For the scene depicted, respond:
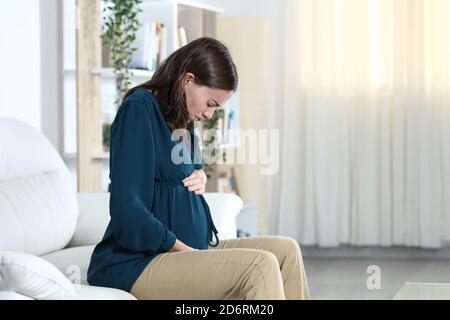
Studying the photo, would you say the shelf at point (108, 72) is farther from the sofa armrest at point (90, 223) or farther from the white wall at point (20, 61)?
the sofa armrest at point (90, 223)

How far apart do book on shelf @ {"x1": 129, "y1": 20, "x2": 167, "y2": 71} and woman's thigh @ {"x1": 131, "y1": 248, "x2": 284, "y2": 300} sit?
2103mm

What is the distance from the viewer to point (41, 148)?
2.57 meters

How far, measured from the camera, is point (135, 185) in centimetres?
185

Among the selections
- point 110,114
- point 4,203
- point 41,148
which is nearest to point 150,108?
point 4,203

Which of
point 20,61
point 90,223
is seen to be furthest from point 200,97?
point 20,61

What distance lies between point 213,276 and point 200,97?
1.58ft

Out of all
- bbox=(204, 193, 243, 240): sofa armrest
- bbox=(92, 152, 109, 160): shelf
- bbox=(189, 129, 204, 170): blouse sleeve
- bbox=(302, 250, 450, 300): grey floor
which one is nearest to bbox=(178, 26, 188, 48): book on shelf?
bbox=(92, 152, 109, 160): shelf

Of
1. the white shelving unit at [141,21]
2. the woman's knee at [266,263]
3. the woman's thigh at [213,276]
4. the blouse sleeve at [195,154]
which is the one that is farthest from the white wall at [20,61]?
the woman's knee at [266,263]

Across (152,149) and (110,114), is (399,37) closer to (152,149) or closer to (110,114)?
(110,114)

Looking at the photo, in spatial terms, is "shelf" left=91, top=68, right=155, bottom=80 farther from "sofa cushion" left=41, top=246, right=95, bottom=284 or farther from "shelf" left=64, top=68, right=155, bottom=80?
"sofa cushion" left=41, top=246, right=95, bottom=284

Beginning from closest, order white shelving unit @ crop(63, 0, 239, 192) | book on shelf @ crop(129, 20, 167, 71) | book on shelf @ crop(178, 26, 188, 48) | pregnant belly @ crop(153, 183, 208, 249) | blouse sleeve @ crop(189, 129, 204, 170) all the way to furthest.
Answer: pregnant belly @ crop(153, 183, 208, 249), blouse sleeve @ crop(189, 129, 204, 170), white shelving unit @ crop(63, 0, 239, 192), book on shelf @ crop(129, 20, 167, 71), book on shelf @ crop(178, 26, 188, 48)

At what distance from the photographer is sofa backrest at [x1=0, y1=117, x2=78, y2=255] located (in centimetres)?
224

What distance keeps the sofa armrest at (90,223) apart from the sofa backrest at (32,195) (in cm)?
8

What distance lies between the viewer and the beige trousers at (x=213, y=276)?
1729 mm
